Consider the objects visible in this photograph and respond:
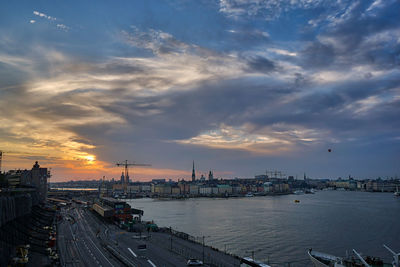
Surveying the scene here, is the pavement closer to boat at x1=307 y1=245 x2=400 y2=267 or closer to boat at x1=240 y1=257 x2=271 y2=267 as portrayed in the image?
boat at x1=240 y1=257 x2=271 y2=267

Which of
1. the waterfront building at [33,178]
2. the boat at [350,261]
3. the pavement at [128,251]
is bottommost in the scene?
the pavement at [128,251]

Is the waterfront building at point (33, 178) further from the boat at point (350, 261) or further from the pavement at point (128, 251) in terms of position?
the boat at point (350, 261)

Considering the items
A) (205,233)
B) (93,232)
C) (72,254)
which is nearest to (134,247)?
(72,254)

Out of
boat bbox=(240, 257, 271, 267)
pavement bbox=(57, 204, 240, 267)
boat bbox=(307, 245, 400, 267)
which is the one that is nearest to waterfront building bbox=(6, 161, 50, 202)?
pavement bbox=(57, 204, 240, 267)

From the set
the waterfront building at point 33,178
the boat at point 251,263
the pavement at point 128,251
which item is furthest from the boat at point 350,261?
the waterfront building at point 33,178

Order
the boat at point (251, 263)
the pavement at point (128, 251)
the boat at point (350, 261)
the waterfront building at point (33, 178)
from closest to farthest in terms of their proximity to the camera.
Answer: the boat at point (350, 261), the boat at point (251, 263), the pavement at point (128, 251), the waterfront building at point (33, 178)

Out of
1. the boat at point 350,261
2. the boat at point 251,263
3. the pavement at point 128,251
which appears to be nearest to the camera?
the boat at point 350,261

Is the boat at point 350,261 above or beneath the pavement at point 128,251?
above

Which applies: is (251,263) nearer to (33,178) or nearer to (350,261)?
(350,261)

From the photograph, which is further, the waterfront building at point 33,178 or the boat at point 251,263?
the waterfront building at point 33,178
